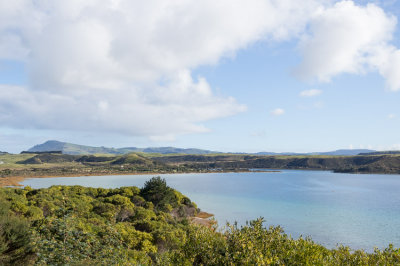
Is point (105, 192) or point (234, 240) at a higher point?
point (234, 240)

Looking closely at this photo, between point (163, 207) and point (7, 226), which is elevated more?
point (7, 226)

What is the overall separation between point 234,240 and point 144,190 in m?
39.7

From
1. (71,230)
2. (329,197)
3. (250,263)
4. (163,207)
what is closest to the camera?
(250,263)

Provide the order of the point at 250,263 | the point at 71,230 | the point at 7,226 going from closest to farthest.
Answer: the point at 250,263 → the point at 71,230 → the point at 7,226

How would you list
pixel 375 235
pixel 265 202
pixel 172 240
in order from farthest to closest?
pixel 265 202, pixel 375 235, pixel 172 240

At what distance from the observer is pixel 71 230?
33.8ft

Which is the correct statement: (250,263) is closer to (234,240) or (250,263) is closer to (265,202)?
(234,240)

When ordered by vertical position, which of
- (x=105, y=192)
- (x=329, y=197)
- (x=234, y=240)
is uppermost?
(x=234, y=240)

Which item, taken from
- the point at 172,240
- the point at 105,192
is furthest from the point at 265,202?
the point at 172,240

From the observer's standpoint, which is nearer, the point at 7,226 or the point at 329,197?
the point at 7,226

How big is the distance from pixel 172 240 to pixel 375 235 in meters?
30.5

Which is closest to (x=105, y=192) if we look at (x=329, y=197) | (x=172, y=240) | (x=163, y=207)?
(x=163, y=207)

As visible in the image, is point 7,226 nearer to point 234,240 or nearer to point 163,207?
point 234,240

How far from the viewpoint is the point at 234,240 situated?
928 cm
